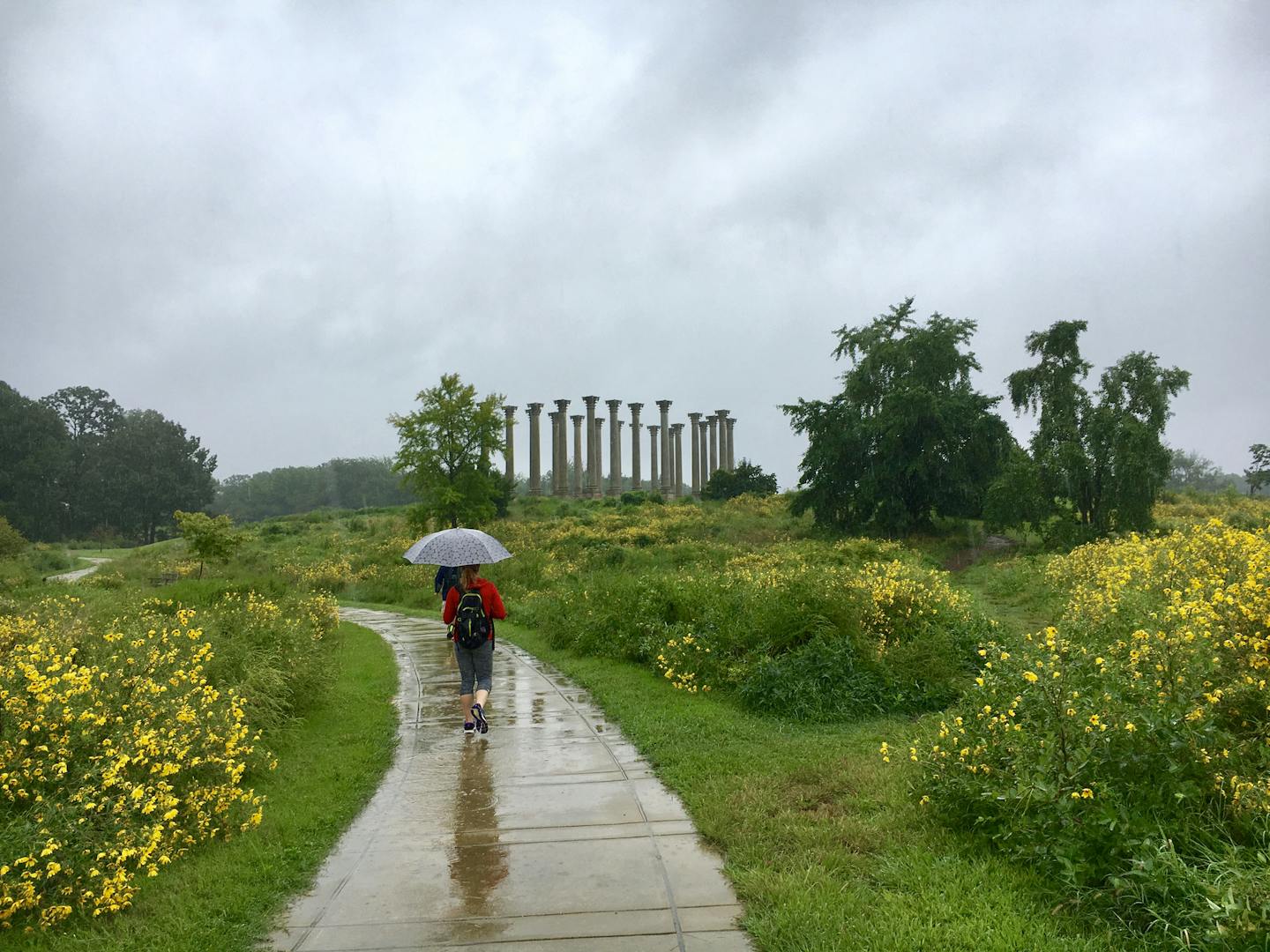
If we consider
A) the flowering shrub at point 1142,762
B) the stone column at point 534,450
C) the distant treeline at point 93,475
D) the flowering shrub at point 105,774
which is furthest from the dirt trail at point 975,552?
the distant treeline at point 93,475

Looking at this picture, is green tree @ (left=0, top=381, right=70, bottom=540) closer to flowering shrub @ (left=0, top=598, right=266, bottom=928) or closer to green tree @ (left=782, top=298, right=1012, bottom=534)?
green tree @ (left=782, top=298, right=1012, bottom=534)

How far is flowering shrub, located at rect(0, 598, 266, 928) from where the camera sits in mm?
4359

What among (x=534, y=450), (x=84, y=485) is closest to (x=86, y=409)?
(x=84, y=485)

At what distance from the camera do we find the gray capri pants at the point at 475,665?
845cm

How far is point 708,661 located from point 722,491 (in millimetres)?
41119

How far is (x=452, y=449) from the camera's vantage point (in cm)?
2984

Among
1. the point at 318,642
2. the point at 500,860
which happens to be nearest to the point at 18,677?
the point at 500,860

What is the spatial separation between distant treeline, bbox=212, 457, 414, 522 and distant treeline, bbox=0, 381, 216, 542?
27.2 meters

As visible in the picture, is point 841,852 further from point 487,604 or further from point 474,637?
point 487,604

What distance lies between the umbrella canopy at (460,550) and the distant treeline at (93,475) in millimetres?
60366

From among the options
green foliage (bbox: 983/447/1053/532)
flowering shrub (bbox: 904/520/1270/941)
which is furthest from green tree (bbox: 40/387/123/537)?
flowering shrub (bbox: 904/520/1270/941)

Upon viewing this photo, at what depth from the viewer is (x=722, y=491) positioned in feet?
168

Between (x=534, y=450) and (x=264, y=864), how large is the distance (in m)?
50.0

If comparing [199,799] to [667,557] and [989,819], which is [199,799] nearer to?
[989,819]
